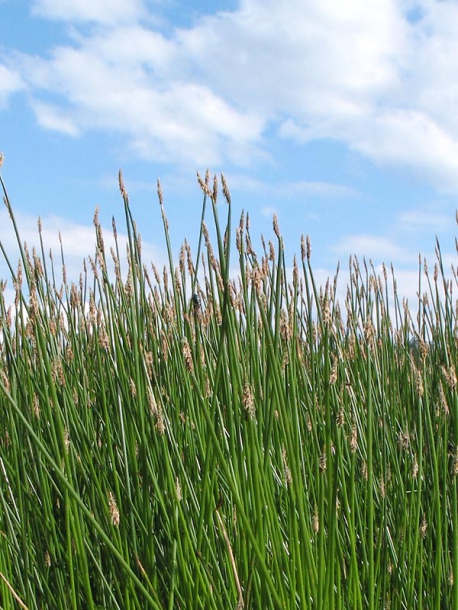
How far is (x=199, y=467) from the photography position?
5.70ft

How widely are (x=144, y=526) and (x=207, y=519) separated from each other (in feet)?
0.50

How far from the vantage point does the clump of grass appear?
1.26 metres

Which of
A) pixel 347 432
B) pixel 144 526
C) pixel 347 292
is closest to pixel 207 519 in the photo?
pixel 144 526

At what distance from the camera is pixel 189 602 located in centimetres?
141

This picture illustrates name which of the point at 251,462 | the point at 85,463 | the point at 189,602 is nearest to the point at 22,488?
the point at 85,463

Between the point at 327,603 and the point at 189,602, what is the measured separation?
0.90ft

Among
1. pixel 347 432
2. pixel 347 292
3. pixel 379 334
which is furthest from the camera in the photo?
pixel 347 292

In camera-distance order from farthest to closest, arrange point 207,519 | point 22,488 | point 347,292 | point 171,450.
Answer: point 347,292, point 22,488, point 171,450, point 207,519

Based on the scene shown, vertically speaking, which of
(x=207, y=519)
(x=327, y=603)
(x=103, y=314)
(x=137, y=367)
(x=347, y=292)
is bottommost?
(x=327, y=603)

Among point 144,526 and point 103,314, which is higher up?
point 103,314

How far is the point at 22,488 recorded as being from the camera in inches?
67.5

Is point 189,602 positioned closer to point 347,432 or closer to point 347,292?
point 347,432

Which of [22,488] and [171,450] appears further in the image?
[22,488]

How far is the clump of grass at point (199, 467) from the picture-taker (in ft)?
4.13
